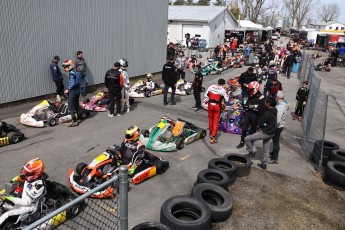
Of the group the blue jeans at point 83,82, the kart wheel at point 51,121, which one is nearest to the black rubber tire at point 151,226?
the kart wheel at point 51,121

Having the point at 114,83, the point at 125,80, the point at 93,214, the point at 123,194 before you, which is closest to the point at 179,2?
the point at 125,80

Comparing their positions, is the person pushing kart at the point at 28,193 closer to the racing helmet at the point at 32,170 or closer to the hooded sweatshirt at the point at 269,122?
the racing helmet at the point at 32,170

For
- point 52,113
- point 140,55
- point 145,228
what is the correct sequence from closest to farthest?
point 145,228 → point 52,113 → point 140,55

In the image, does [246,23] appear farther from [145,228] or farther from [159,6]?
[145,228]

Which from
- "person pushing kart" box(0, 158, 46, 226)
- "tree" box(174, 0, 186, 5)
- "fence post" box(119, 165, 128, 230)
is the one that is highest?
"tree" box(174, 0, 186, 5)

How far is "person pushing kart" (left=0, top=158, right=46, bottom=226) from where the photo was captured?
5297 millimetres

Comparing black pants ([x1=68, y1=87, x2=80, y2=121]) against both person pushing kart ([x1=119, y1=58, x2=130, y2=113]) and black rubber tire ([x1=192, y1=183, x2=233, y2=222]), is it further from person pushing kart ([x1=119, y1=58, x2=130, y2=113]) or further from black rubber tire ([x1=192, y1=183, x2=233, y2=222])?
black rubber tire ([x1=192, y1=183, x2=233, y2=222])

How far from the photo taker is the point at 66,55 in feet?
44.2

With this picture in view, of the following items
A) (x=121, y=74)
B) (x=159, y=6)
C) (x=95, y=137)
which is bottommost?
(x=95, y=137)

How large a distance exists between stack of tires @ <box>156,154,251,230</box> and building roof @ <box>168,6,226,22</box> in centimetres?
3197

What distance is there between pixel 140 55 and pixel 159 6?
3383 mm

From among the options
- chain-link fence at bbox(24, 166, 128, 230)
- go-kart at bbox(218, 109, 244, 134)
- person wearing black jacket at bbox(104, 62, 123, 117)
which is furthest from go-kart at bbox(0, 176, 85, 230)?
go-kart at bbox(218, 109, 244, 134)

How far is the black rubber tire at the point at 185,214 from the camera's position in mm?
5156

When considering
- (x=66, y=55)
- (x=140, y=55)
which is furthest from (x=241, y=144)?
(x=140, y=55)
